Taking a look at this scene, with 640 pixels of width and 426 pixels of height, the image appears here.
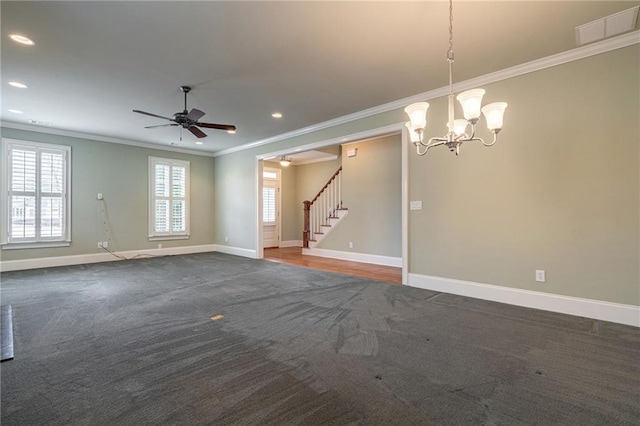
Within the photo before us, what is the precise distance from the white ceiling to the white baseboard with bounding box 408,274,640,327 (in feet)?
9.11

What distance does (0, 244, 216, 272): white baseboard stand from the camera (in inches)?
230

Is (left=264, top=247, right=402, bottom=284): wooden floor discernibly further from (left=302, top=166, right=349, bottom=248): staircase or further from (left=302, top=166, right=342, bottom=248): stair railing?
(left=302, top=166, right=342, bottom=248): stair railing

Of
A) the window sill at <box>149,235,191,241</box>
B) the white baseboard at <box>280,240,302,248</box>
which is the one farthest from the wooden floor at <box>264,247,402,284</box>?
the window sill at <box>149,235,191,241</box>

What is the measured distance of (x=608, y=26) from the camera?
2.82 metres

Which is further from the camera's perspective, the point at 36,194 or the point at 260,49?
the point at 36,194

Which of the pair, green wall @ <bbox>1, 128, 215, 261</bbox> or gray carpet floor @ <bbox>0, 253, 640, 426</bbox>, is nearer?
gray carpet floor @ <bbox>0, 253, 640, 426</bbox>

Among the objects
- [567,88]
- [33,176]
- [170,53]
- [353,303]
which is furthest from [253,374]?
[33,176]

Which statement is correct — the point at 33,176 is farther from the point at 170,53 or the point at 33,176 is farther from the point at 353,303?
the point at 353,303

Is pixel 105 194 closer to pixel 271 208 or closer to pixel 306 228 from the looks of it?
pixel 271 208

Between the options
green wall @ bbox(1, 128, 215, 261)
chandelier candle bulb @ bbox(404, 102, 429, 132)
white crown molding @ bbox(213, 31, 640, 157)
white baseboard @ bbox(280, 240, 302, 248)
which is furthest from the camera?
white baseboard @ bbox(280, 240, 302, 248)

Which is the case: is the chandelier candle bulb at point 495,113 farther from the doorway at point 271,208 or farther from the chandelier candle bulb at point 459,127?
the doorway at point 271,208

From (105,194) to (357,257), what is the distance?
6120 millimetres

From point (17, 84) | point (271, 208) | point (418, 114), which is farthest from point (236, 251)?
point (418, 114)

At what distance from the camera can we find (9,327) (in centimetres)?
304
